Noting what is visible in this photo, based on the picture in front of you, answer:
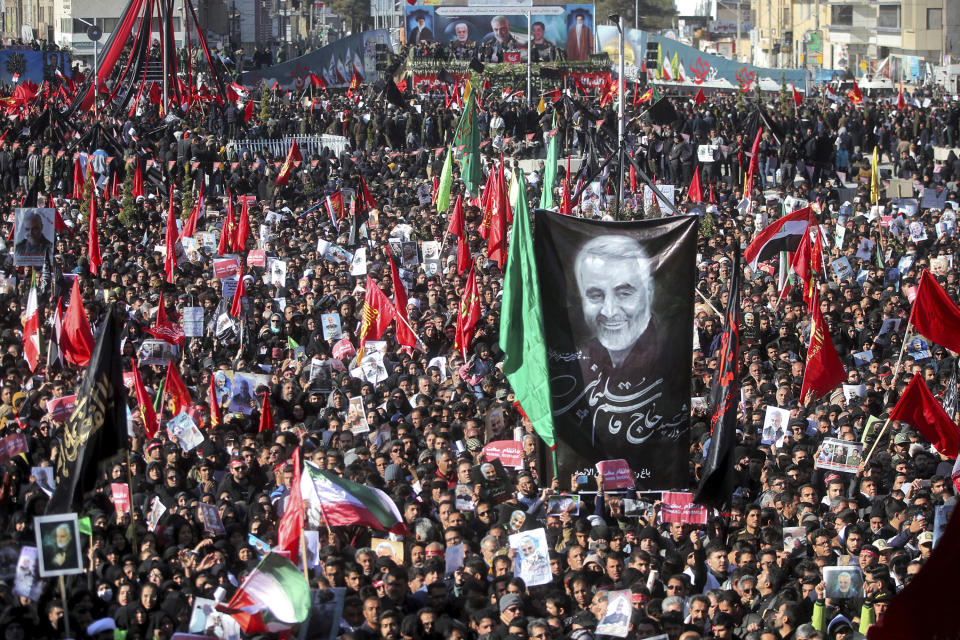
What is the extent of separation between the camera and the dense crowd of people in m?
7.78

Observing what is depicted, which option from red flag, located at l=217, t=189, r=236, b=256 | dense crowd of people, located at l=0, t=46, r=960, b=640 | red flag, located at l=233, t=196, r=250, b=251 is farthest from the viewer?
red flag, located at l=217, t=189, r=236, b=256

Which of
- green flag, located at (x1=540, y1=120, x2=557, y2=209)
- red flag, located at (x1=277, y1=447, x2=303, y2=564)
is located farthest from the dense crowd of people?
green flag, located at (x1=540, y1=120, x2=557, y2=209)

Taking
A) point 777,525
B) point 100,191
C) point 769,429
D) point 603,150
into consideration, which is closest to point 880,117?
point 603,150

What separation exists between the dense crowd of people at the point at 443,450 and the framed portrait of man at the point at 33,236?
1.32ft

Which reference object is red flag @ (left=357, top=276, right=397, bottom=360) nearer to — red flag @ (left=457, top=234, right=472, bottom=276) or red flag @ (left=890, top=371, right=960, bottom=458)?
red flag @ (left=457, top=234, right=472, bottom=276)

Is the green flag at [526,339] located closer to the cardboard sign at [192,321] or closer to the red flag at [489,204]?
the cardboard sign at [192,321]

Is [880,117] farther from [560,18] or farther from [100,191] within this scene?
[560,18]

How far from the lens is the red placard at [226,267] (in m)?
15.8

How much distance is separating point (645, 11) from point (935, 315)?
94.5 m

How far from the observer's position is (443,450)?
1021 cm

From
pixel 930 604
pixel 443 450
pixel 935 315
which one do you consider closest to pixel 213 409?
pixel 443 450

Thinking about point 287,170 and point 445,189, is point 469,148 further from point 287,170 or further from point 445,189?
point 287,170

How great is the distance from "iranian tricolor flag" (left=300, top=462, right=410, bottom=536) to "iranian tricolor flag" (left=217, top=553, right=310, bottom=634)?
1200mm

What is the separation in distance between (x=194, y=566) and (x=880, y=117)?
27795 mm
